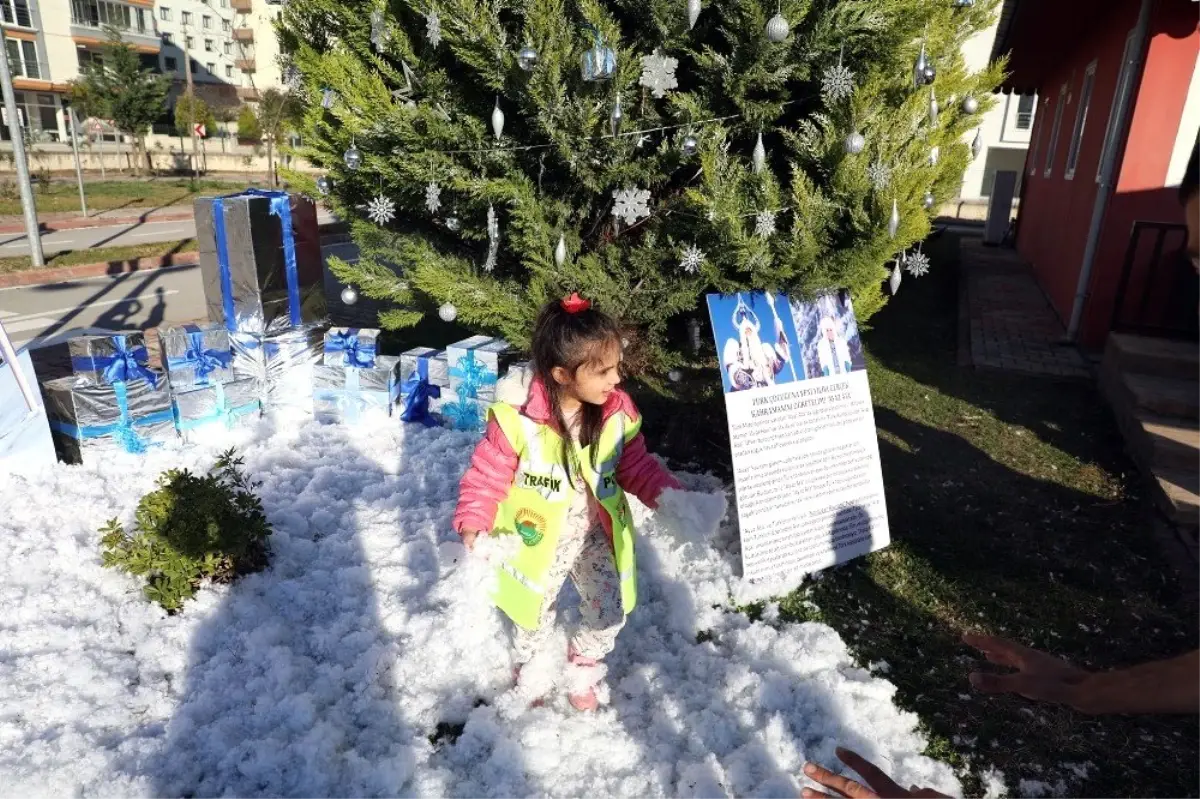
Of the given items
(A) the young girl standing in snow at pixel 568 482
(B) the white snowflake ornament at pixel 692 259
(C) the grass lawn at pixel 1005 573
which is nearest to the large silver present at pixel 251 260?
(C) the grass lawn at pixel 1005 573

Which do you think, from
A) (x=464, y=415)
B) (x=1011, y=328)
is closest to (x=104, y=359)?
(x=464, y=415)

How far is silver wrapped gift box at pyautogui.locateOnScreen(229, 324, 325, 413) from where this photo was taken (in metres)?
5.02

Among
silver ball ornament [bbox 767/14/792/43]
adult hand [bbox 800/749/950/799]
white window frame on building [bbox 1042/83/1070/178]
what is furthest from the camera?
white window frame on building [bbox 1042/83/1070/178]

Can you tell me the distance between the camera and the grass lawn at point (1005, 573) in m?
2.74

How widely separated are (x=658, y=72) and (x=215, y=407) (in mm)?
3397

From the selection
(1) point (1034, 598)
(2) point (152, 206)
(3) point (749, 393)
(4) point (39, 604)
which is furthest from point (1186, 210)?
(2) point (152, 206)

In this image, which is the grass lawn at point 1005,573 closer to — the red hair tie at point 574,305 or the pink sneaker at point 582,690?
the pink sneaker at point 582,690

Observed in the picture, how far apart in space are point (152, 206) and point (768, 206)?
891 inches

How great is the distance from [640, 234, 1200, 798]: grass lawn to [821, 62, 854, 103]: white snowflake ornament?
2254mm

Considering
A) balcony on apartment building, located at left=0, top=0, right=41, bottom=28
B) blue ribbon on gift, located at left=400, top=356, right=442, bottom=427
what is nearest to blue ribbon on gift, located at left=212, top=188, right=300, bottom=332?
blue ribbon on gift, located at left=400, top=356, right=442, bottom=427

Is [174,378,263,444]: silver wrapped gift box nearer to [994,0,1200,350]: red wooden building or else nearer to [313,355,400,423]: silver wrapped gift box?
[313,355,400,423]: silver wrapped gift box

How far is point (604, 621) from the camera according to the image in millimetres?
2889

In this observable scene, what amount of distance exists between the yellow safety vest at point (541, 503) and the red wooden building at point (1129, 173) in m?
4.61

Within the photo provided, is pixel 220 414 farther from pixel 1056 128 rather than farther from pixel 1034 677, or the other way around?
pixel 1056 128
